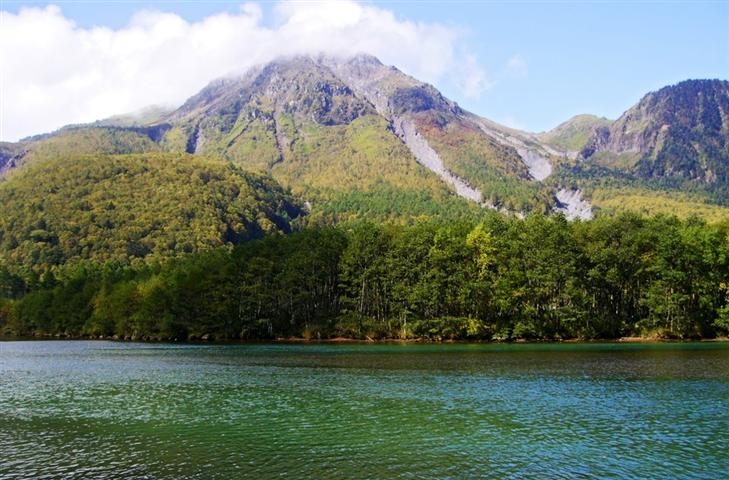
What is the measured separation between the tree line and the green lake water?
43049mm

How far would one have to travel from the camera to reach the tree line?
11331 centimetres

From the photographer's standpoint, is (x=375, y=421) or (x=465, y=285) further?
(x=465, y=285)

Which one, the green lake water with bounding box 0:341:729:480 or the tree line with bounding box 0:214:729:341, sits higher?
the tree line with bounding box 0:214:729:341

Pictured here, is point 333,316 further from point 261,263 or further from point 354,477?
point 354,477

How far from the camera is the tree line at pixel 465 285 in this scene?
113 metres

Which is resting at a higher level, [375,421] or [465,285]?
[465,285]

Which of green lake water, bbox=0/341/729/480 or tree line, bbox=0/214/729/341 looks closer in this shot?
green lake water, bbox=0/341/729/480

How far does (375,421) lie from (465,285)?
80691 millimetres

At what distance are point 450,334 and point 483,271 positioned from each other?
14033mm

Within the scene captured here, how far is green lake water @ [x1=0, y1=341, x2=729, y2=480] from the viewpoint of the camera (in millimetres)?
28562

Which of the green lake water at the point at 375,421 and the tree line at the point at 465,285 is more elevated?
the tree line at the point at 465,285

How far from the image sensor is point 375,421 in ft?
129

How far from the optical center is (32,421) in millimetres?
40500

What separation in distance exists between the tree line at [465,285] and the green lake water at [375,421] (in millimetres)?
43049
